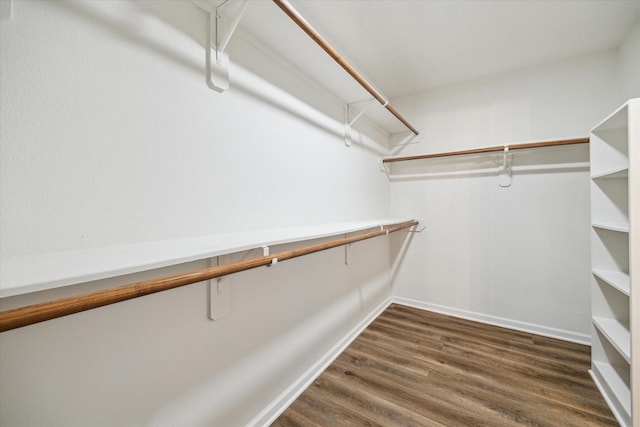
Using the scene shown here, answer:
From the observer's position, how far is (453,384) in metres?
1.56

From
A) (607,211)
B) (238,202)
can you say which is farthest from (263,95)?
(607,211)

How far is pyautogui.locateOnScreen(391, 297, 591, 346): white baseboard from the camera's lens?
2.07 metres

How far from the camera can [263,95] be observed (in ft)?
4.35

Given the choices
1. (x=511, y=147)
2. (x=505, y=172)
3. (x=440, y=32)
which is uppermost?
(x=440, y=32)

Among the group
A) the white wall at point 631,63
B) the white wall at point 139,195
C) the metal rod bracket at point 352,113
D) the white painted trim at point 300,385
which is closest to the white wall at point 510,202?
the white wall at point 631,63

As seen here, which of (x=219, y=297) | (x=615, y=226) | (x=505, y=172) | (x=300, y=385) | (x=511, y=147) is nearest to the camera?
(x=219, y=297)

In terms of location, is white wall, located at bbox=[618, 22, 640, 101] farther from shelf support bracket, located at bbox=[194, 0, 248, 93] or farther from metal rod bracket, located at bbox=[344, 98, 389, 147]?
shelf support bracket, located at bbox=[194, 0, 248, 93]

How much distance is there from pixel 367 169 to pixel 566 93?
5.45 feet

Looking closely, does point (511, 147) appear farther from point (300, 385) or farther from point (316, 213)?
point (300, 385)

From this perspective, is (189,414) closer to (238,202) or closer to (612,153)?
(238,202)

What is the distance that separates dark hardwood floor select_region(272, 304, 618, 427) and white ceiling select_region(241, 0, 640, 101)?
189cm

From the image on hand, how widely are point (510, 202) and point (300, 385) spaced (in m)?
2.25

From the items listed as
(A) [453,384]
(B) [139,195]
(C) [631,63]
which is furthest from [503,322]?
(B) [139,195]

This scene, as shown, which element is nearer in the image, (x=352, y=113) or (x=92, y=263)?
(x=92, y=263)
